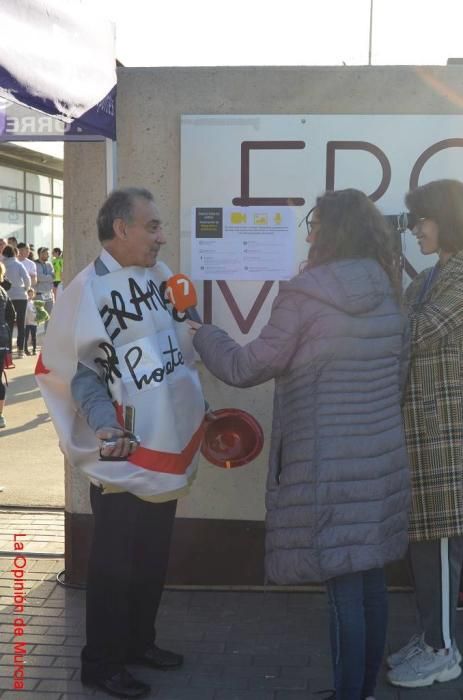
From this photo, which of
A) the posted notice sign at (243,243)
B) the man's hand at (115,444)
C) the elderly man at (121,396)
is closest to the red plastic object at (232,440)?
the elderly man at (121,396)

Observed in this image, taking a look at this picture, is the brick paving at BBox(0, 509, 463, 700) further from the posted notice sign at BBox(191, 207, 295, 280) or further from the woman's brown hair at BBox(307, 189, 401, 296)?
the woman's brown hair at BBox(307, 189, 401, 296)

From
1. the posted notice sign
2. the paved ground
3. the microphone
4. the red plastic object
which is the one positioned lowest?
the paved ground

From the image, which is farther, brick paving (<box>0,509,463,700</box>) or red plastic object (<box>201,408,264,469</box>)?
red plastic object (<box>201,408,264,469</box>)

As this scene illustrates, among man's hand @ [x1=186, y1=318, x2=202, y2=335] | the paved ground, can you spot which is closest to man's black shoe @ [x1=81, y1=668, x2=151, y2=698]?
man's hand @ [x1=186, y1=318, x2=202, y2=335]

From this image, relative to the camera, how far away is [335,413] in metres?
3.04

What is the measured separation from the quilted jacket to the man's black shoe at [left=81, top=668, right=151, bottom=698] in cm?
121

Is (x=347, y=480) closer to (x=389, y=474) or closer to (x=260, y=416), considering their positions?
(x=389, y=474)

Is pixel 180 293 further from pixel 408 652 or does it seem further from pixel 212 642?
pixel 408 652

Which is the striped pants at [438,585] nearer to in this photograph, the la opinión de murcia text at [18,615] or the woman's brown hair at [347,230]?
the woman's brown hair at [347,230]

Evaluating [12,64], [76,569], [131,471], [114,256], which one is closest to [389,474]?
[131,471]

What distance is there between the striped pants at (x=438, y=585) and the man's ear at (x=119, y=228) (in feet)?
5.47

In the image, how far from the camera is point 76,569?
15.5ft

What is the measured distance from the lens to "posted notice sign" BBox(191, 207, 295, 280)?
4453 mm

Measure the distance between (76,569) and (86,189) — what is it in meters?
1.92
